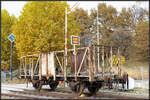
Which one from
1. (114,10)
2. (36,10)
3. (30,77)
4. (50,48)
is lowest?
(30,77)

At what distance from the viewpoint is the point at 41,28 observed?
70.4 ft

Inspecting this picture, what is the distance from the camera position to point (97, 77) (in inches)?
433

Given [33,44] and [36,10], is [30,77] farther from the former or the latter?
[36,10]

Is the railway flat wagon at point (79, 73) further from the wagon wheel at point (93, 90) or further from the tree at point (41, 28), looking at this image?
the tree at point (41, 28)

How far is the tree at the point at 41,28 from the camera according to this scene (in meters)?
21.3

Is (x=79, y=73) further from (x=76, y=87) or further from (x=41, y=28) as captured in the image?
(x=41, y=28)

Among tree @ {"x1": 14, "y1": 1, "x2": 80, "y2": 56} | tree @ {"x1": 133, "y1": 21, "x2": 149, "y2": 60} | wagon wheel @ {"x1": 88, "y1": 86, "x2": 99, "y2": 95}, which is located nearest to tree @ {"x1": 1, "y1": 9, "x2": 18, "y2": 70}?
tree @ {"x1": 14, "y1": 1, "x2": 80, "y2": 56}

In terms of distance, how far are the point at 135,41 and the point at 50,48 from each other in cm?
1640

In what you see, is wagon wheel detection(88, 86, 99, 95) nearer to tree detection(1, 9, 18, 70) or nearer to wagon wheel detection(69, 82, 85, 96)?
wagon wheel detection(69, 82, 85, 96)

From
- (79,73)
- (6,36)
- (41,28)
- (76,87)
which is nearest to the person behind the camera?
(76,87)

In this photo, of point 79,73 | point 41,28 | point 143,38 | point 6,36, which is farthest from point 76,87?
point 143,38

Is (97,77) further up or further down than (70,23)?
further down

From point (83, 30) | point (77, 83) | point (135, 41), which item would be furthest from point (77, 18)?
point (77, 83)

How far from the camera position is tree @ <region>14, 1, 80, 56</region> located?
840 inches
